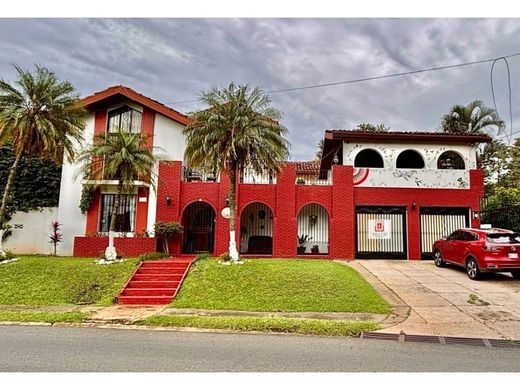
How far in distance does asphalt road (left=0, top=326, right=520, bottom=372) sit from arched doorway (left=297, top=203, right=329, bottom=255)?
10.7 metres

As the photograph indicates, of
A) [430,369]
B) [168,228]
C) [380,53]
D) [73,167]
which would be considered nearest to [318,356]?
[430,369]

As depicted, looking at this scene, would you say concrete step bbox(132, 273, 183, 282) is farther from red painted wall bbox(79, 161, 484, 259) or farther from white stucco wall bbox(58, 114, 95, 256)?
white stucco wall bbox(58, 114, 95, 256)

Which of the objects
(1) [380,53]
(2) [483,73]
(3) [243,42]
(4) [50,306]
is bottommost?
(4) [50,306]

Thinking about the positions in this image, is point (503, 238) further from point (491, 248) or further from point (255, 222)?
point (255, 222)

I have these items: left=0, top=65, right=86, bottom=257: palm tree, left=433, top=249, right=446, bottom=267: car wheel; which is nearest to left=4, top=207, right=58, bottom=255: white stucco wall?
left=0, top=65, right=86, bottom=257: palm tree

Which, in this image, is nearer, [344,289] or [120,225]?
[344,289]

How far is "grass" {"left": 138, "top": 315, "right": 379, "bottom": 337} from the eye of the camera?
6816 mm

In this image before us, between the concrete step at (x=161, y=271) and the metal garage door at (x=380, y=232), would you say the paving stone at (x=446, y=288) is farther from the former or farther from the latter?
the concrete step at (x=161, y=271)

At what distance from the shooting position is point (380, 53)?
1012 centimetres

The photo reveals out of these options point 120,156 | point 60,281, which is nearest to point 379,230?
point 120,156

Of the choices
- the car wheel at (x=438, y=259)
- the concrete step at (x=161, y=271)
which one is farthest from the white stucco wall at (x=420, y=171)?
the concrete step at (x=161, y=271)

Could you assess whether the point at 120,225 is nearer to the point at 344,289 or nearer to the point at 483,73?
the point at 344,289

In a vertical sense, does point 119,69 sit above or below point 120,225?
above

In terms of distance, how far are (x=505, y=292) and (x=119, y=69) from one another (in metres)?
16.3
